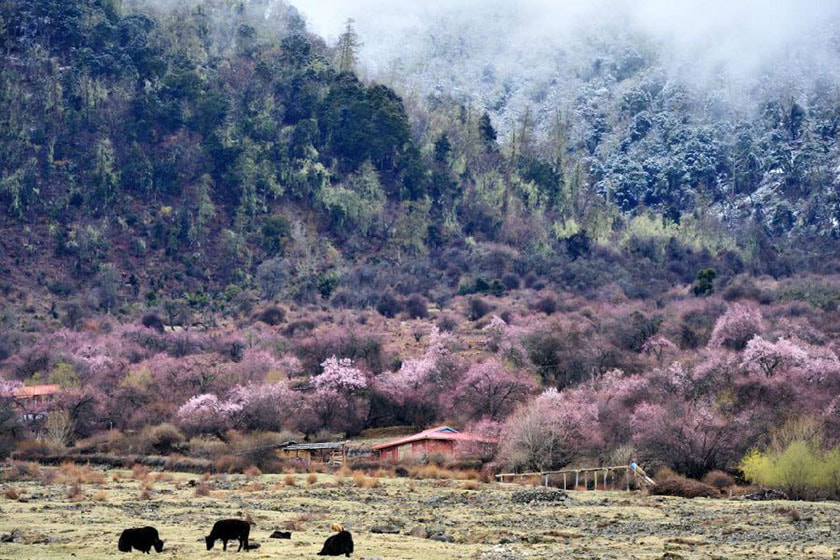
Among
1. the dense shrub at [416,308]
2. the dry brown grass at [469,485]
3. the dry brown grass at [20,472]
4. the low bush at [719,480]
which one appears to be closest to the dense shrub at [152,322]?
the dense shrub at [416,308]

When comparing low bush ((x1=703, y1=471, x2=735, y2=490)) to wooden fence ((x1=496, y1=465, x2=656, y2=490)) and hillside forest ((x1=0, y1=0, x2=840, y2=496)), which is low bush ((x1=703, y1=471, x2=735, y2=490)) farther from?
wooden fence ((x1=496, y1=465, x2=656, y2=490))

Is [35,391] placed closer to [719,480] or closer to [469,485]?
[469,485]

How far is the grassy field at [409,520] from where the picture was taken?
32312 mm

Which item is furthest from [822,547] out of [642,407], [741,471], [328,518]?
[642,407]

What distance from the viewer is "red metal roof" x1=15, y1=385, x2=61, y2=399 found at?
87250mm

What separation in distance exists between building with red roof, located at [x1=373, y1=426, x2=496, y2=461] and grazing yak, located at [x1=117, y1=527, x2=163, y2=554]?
37639 mm

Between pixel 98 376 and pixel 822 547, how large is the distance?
67.4 metres

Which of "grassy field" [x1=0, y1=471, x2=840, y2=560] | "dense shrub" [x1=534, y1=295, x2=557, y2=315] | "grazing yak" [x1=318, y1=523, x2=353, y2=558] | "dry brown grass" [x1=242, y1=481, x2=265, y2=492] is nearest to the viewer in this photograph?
"grazing yak" [x1=318, y1=523, x2=353, y2=558]

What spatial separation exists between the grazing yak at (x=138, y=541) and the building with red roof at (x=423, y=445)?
37639 millimetres

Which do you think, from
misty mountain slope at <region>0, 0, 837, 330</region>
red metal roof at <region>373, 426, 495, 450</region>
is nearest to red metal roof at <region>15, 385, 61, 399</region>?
misty mountain slope at <region>0, 0, 837, 330</region>

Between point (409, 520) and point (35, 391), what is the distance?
54.0 m

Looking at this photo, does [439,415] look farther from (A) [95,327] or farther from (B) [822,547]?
(B) [822,547]

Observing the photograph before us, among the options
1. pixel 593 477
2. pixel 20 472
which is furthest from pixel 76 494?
pixel 593 477

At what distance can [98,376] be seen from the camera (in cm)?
9288
